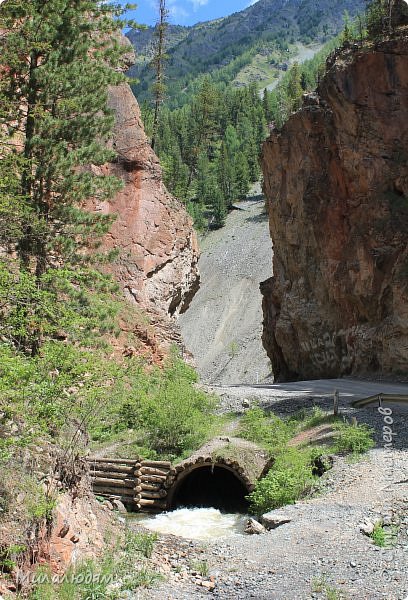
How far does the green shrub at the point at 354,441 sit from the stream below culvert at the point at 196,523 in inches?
116

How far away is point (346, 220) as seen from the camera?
3266 centimetres

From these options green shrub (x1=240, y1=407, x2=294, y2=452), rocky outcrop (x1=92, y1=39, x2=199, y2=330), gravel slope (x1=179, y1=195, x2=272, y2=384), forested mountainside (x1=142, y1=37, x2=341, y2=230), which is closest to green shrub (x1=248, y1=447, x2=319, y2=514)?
green shrub (x1=240, y1=407, x2=294, y2=452)

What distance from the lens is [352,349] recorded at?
1217 inches

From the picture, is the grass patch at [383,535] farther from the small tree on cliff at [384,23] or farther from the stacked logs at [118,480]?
the small tree on cliff at [384,23]

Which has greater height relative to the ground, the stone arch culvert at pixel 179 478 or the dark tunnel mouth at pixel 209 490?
the stone arch culvert at pixel 179 478

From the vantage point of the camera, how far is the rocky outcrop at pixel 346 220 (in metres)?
29.0

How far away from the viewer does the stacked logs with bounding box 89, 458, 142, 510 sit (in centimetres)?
1584

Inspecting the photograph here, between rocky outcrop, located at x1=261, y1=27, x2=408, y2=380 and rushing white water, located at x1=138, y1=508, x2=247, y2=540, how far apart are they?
14.3 metres

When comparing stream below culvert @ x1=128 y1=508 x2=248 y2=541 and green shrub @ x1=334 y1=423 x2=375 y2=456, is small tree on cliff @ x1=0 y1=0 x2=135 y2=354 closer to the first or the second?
stream below culvert @ x1=128 y1=508 x2=248 y2=541

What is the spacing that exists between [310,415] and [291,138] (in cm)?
2360

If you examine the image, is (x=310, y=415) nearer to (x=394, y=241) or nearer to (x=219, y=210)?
(x=394, y=241)

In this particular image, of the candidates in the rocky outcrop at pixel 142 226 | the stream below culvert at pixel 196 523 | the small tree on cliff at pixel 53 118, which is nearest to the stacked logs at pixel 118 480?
the stream below culvert at pixel 196 523

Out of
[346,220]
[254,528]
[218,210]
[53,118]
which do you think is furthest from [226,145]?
[254,528]

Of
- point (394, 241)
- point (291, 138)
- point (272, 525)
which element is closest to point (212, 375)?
point (291, 138)
